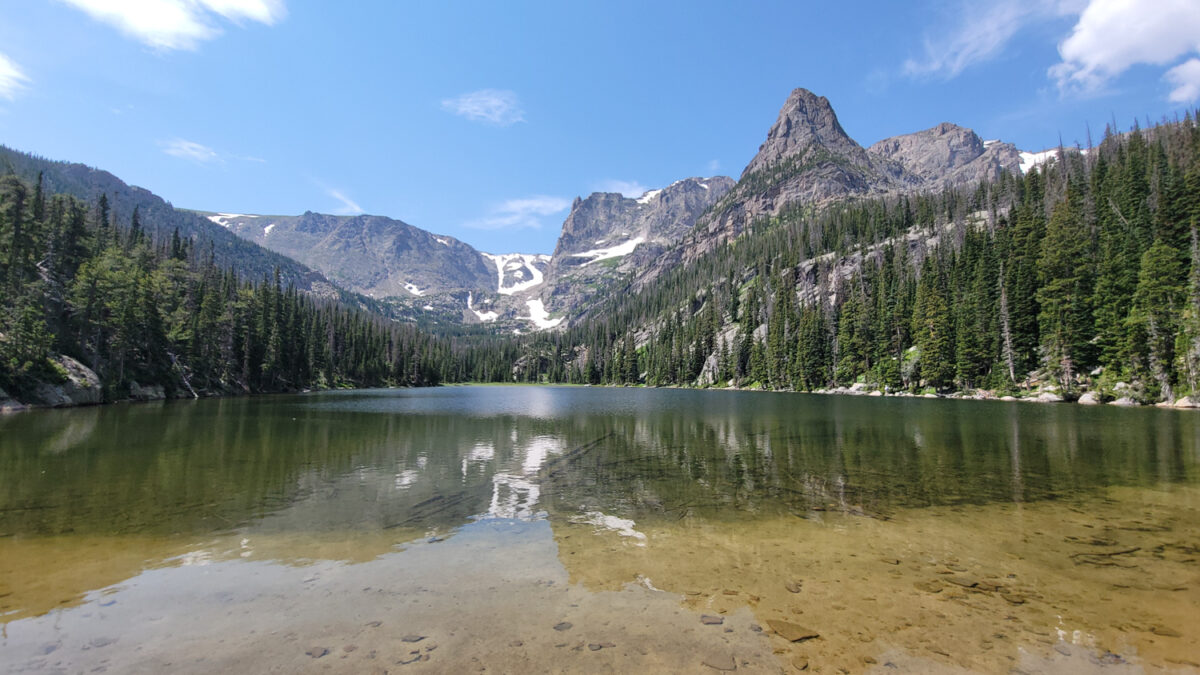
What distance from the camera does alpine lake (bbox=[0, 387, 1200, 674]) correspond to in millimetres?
6828

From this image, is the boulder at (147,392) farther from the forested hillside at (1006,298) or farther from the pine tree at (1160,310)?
the pine tree at (1160,310)

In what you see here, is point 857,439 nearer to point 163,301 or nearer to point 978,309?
point 978,309

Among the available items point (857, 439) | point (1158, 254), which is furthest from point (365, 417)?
point (1158, 254)

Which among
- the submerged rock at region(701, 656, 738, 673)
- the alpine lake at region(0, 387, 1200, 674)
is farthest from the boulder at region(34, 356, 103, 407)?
the submerged rock at region(701, 656, 738, 673)

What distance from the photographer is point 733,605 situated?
8.33 meters

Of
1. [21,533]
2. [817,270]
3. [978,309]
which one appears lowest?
[21,533]

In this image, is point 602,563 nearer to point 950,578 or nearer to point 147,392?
point 950,578

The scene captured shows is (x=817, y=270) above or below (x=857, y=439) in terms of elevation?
above

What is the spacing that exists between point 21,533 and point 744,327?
149 meters

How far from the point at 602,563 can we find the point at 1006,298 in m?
88.1

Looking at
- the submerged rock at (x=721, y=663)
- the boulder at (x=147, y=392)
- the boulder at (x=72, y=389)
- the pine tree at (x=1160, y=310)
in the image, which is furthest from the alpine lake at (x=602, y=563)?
the boulder at (x=147, y=392)

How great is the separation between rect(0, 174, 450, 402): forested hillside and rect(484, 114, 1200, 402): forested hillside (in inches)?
4390

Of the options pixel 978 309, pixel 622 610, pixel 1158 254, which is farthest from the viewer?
pixel 978 309

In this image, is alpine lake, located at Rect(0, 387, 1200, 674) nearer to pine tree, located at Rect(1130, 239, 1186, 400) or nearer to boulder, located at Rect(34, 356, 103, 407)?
pine tree, located at Rect(1130, 239, 1186, 400)
